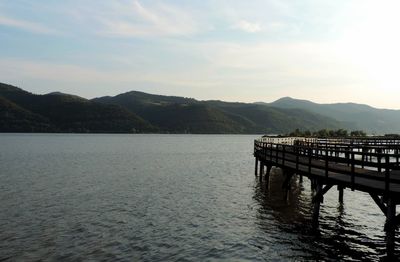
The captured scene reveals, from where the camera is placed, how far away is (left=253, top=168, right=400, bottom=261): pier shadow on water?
1723 cm

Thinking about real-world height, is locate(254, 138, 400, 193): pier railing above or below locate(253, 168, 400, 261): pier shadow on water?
above

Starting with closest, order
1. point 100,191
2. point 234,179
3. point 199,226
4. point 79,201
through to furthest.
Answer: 1. point 199,226
2. point 79,201
3. point 100,191
4. point 234,179

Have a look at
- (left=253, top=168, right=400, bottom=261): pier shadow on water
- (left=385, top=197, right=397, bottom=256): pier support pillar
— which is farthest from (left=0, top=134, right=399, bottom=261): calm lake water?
(left=385, top=197, right=397, bottom=256): pier support pillar

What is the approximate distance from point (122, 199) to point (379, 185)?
18140 millimetres

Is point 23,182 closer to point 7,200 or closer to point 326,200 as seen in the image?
point 7,200

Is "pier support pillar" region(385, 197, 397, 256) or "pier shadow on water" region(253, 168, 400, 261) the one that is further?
"pier shadow on water" region(253, 168, 400, 261)

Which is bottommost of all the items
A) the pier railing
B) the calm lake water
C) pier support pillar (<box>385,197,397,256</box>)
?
the calm lake water

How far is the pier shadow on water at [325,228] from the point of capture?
56.5 ft

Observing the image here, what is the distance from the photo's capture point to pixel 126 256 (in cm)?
1702

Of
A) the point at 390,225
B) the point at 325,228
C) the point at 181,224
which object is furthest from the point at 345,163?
the point at 181,224

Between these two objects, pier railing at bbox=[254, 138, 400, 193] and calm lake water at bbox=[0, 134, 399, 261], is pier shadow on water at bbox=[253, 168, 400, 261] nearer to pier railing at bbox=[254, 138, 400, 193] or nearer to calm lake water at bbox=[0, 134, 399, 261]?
calm lake water at bbox=[0, 134, 399, 261]

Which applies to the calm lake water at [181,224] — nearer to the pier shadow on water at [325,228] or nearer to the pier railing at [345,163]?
the pier shadow on water at [325,228]

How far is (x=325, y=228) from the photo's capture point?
70.0ft

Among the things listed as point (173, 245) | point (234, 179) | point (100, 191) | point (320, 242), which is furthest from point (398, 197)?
point (234, 179)
